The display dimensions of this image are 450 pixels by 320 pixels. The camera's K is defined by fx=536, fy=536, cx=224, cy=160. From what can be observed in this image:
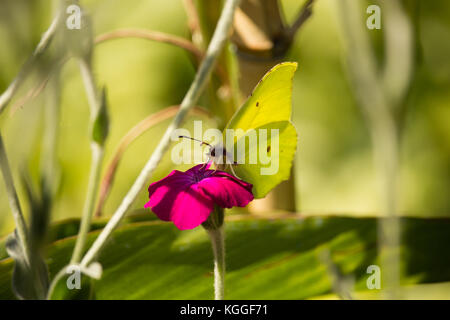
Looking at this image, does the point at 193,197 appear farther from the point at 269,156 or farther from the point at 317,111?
the point at 317,111

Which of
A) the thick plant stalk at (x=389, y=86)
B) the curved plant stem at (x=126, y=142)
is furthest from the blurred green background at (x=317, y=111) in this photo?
the thick plant stalk at (x=389, y=86)

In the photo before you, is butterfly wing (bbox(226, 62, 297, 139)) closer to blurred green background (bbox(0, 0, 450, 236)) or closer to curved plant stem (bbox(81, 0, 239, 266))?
curved plant stem (bbox(81, 0, 239, 266))

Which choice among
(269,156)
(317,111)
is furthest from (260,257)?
(317,111)

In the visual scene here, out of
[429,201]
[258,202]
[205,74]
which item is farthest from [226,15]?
[429,201]

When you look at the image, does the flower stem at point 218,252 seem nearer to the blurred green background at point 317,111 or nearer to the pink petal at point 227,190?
the pink petal at point 227,190

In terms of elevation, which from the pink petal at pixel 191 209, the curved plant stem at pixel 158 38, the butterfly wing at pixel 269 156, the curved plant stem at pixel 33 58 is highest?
the curved plant stem at pixel 158 38
